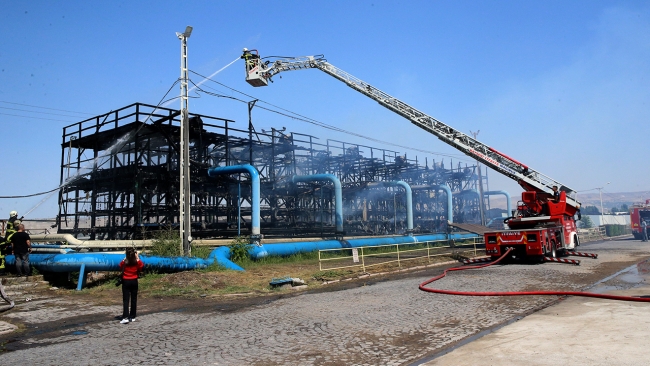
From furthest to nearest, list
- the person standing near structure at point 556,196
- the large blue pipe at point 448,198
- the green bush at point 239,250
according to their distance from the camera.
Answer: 1. the large blue pipe at point 448,198
2. the person standing near structure at point 556,196
3. the green bush at point 239,250

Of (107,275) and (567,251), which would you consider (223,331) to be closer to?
(107,275)

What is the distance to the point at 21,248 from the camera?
13.0 metres

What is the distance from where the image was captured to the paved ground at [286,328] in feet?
20.2

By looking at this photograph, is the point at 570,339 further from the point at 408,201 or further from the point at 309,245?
the point at 408,201

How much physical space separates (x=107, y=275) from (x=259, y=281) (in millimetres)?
5312

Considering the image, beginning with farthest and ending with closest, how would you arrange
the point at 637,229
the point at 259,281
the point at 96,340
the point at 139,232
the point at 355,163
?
1. the point at 637,229
2. the point at 355,163
3. the point at 139,232
4. the point at 259,281
5. the point at 96,340

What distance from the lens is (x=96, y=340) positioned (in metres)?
7.41

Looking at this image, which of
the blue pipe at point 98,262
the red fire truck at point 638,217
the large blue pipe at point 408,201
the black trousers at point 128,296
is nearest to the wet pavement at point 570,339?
the black trousers at point 128,296

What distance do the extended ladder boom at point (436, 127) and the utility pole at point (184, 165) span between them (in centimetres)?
548

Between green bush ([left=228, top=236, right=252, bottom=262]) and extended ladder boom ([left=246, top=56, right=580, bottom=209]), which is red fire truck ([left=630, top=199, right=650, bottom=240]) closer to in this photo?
extended ladder boom ([left=246, top=56, right=580, bottom=209])

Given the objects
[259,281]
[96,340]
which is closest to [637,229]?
[259,281]

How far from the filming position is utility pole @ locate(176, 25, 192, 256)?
14.8 meters

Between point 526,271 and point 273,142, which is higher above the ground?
point 273,142

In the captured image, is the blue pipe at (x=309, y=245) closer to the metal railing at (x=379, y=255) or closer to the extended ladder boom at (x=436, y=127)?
the metal railing at (x=379, y=255)
